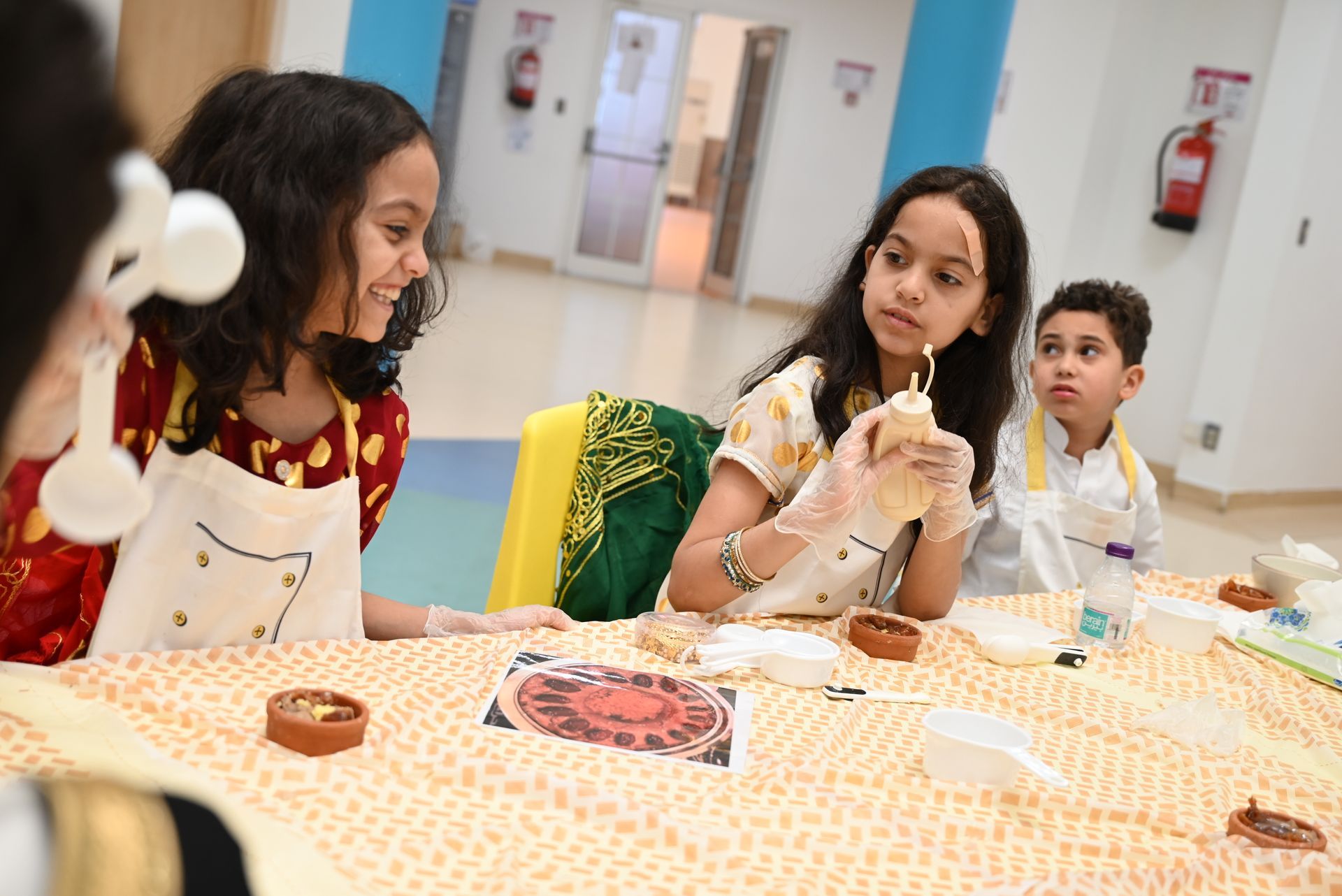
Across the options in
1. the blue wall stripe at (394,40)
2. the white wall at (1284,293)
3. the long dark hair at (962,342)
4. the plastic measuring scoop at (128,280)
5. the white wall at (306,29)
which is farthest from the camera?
the white wall at (1284,293)

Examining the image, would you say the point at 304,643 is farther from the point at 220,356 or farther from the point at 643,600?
the point at 643,600

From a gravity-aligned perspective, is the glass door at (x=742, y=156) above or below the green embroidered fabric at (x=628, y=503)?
above

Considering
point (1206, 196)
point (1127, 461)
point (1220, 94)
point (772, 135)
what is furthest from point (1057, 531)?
point (772, 135)

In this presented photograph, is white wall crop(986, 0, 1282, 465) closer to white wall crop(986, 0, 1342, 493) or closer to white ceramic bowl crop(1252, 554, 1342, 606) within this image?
white wall crop(986, 0, 1342, 493)

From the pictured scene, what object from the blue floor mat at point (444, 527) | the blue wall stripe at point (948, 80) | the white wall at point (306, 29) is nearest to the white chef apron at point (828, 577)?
the blue floor mat at point (444, 527)

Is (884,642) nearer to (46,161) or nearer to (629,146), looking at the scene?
(46,161)

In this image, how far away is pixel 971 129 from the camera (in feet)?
17.5

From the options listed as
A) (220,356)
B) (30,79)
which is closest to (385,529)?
(220,356)

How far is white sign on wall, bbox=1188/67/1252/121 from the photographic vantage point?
6266 mm

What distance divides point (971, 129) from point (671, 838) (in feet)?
15.6

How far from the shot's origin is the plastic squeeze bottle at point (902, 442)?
1591 millimetres

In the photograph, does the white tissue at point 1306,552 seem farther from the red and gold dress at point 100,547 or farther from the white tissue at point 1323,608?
the red and gold dress at point 100,547

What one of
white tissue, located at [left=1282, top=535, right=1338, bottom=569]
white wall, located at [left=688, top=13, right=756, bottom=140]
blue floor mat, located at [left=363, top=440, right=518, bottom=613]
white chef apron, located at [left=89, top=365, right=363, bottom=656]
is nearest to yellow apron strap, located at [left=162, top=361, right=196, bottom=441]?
white chef apron, located at [left=89, top=365, right=363, bottom=656]

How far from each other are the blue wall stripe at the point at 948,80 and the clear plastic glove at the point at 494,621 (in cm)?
383
